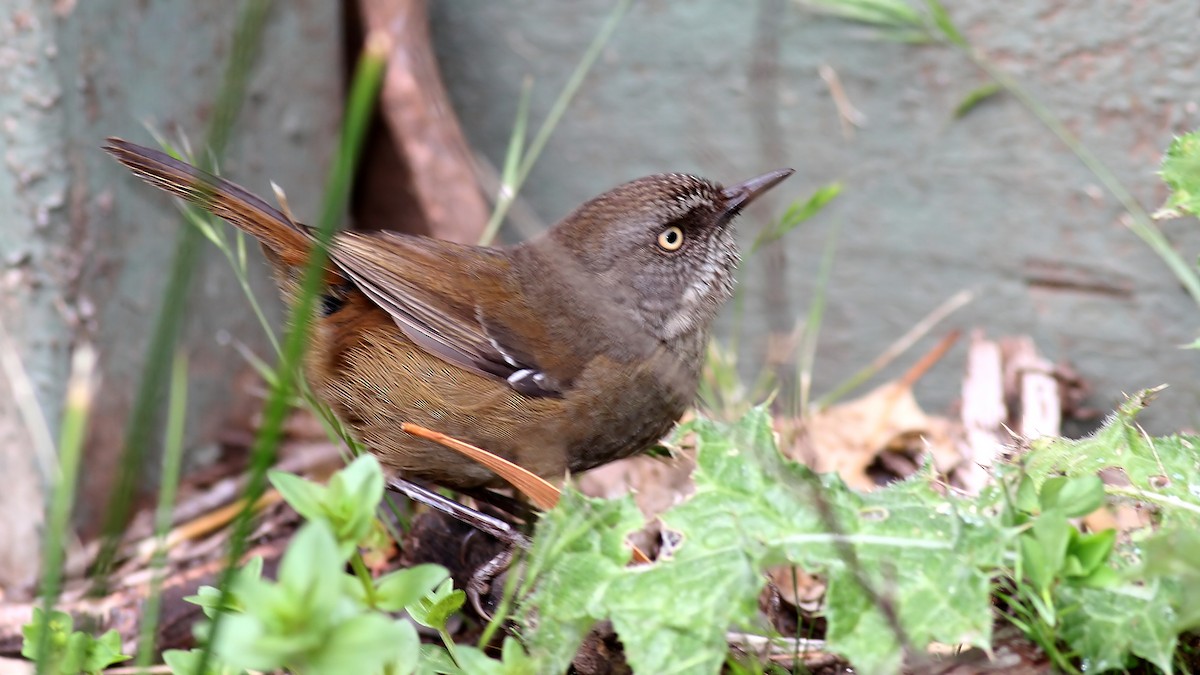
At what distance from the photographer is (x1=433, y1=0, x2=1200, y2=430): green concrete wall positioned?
3.73m

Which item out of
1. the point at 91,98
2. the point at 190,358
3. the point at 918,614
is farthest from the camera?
the point at 190,358

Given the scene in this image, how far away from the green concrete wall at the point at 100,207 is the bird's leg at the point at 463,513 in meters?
1.27

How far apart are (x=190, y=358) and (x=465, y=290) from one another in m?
1.47

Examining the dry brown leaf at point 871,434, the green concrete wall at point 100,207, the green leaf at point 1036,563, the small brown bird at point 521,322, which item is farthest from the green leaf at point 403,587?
the green concrete wall at point 100,207

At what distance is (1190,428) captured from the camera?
3654 mm

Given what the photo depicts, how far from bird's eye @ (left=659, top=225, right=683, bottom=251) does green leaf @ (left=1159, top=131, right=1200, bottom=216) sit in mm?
1207

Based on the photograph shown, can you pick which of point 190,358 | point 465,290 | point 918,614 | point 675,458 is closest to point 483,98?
point 190,358

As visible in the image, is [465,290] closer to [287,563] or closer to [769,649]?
[769,649]

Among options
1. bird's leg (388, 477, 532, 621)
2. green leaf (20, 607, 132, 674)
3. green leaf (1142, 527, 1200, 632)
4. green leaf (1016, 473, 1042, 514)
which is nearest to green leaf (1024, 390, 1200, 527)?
green leaf (1016, 473, 1042, 514)

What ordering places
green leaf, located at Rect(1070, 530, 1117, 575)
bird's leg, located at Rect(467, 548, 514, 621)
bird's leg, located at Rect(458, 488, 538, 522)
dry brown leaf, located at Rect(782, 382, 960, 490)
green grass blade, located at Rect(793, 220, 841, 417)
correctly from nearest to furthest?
green leaf, located at Rect(1070, 530, 1117, 575) → bird's leg, located at Rect(467, 548, 514, 621) → bird's leg, located at Rect(458, 488, 538, 522) → dry brown leaf, located at Rect(782, 382, 960, 490) → green grass blade, located at Rect(793, 220, 841, 417)

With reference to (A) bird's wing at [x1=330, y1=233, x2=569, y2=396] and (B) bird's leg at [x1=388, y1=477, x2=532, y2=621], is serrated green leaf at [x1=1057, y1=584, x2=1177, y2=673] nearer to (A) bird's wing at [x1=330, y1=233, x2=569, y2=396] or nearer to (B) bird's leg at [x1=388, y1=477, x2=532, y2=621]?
(B) bird's leg at [x1=388, y1=477, x2=532, y2=621]

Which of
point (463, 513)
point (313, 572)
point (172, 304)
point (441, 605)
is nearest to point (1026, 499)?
point (441, 605)

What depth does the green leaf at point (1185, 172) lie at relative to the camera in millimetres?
2291

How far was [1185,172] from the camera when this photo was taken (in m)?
2.31
